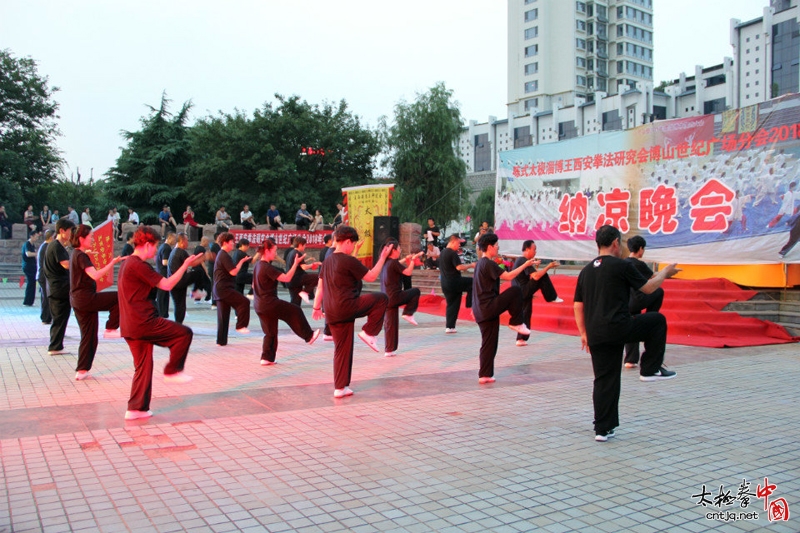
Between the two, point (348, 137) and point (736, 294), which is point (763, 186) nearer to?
point (736, 294)

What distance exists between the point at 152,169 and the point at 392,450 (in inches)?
1271

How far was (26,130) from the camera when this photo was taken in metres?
36.1

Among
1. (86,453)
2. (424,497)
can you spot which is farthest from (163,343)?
(424,497)

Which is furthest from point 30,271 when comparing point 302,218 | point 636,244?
point 636,244

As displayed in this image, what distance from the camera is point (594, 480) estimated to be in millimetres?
4379

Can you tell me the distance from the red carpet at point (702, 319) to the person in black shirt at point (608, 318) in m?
5.71

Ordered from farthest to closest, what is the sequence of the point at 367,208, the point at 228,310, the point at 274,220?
1. the point at 274,220
2. the point at 367,208
3. the point at 228,310

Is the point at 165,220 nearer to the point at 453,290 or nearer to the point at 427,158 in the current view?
the point at 427,158

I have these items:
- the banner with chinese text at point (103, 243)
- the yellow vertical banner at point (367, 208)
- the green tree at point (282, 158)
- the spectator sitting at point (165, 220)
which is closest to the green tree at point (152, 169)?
the green tree at point (282, 158)

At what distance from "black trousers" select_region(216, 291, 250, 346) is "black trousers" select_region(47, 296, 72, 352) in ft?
6.84

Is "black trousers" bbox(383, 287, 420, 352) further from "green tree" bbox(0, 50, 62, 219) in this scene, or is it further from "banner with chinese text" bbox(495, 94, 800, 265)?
"green tree" bbox(0, 50, 62, 219)

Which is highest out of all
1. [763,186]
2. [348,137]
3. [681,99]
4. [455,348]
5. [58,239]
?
[681,99]

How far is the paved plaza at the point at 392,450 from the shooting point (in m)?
3.78

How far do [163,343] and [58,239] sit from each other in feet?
12.0
